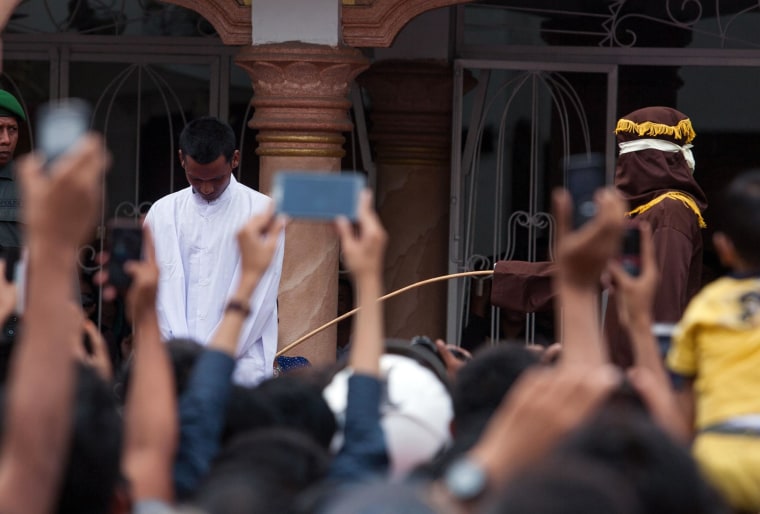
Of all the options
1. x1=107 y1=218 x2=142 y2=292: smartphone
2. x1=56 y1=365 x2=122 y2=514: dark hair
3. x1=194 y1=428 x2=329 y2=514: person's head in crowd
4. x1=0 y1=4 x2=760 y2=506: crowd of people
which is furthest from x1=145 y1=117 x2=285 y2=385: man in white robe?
x1=56 y1=365 x2=122 y2=514: dark hair

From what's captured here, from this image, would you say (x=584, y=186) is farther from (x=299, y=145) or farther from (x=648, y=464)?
(x=299, y=145)

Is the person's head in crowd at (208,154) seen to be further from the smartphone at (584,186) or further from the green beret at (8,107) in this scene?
the smartphone at (584,186)

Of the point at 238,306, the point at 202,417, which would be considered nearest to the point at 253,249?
the point at 238,306

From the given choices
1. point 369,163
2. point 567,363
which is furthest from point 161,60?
point 567,363

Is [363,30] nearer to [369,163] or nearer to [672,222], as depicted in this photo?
[369,163]

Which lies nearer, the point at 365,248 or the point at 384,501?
the point at 384,501

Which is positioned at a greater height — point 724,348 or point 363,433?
point 724,348

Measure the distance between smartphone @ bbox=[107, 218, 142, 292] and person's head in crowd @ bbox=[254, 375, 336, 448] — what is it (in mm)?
347

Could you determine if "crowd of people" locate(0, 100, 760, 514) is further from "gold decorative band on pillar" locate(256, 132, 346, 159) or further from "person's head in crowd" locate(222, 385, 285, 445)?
"gold decorative band on pillar" locate(256, 132, 346, 159)

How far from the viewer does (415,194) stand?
9.36 m

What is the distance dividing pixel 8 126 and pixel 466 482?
4.59 m

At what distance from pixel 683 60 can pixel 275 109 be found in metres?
2.64

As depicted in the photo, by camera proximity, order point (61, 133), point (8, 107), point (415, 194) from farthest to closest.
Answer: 1. point (415, 194)
2. point (8, 107)
3. point (61, 133)

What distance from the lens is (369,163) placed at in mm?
9352
